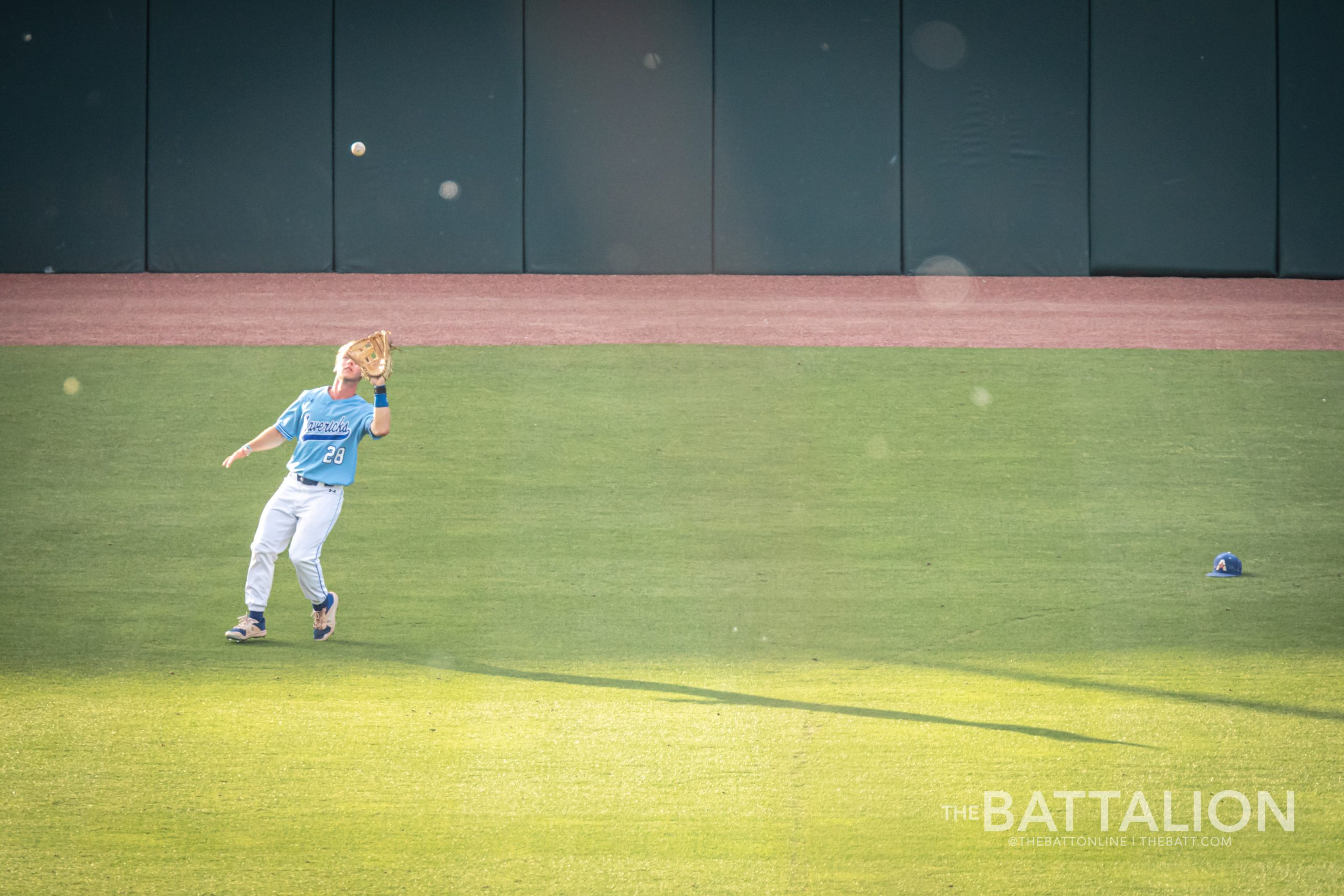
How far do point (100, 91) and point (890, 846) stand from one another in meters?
18.1

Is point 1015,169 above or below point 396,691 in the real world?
above

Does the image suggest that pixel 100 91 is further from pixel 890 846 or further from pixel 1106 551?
pixel 890 846

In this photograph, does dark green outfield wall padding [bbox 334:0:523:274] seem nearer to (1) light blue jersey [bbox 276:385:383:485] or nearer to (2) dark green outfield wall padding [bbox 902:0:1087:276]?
(2) dark green outfield wall padding [bbox 902:0:1087:276]

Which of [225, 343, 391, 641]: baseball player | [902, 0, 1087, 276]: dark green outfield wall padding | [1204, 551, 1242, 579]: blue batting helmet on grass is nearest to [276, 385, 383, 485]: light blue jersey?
[225, 343, 391, 641]: baseball player

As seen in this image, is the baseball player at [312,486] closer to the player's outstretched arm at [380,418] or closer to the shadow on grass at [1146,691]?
the player's outstretched arm at [380,418]

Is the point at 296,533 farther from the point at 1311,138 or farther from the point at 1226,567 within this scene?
the point at 1311,138

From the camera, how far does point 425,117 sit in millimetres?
19734

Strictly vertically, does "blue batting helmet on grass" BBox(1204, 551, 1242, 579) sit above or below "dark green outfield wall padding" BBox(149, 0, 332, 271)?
below

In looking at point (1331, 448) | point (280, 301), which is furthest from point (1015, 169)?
point (280, 301)

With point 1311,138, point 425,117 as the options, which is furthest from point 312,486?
Answer: point 1311,138

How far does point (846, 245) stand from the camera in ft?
65.9

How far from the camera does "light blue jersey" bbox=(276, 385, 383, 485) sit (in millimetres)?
7492

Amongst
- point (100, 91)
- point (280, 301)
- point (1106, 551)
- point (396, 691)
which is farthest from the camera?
point (100, 91)

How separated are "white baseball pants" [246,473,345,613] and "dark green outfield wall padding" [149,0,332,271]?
13159 millimetres
